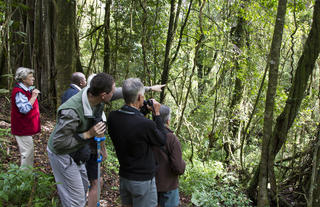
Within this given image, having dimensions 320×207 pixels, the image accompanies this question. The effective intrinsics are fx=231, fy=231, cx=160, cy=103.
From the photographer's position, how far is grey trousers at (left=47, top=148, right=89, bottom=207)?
232 centimetres

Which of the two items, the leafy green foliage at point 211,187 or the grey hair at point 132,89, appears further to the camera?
the leafy green foliage at point 211,187

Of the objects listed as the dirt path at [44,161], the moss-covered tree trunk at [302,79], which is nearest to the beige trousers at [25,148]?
the dirt path at [44,161]

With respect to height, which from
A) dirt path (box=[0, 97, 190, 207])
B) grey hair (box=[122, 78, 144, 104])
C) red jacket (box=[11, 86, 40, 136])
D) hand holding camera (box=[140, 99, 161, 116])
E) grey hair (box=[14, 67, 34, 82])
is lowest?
dirt path (box=[0, 97, 190, 207])

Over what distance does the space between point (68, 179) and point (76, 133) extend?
19.6 inches

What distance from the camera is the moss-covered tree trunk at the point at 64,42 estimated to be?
14.4 feet

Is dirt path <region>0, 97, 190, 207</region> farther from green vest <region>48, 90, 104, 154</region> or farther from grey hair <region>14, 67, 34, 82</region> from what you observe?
green vest <region>48, 90, 104, 154</region>

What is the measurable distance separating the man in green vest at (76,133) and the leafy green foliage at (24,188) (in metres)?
0.52

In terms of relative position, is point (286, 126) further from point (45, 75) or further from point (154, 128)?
point (45, 75)

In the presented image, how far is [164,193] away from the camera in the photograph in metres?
2.80

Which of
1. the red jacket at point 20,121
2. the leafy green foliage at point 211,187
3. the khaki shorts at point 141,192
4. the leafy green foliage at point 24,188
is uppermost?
the red jacket at point 20,121

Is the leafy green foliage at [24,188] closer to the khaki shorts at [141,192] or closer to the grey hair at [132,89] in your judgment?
the khaki shorts at [141,192]

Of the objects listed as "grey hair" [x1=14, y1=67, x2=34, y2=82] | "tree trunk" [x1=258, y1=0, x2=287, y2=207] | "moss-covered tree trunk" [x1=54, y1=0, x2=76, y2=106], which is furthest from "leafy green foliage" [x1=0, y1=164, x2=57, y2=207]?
"tree trunk" [x1=258, y1=0, x2=287, y2=207]

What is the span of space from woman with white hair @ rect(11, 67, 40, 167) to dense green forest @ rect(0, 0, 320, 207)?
1.92 ft

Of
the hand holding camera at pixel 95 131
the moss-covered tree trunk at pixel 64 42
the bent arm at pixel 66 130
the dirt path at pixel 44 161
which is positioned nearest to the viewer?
the bent arm at pixel 66 130
